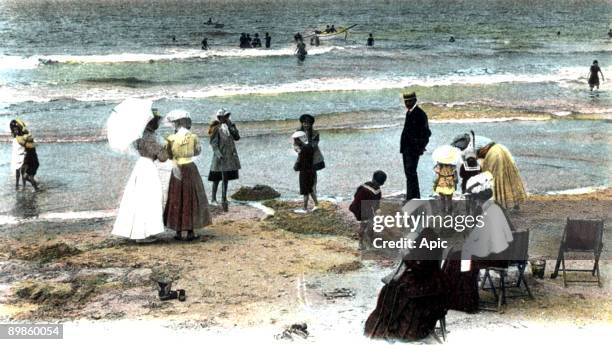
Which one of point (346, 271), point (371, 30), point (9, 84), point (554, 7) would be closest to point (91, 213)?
point (346, 271)

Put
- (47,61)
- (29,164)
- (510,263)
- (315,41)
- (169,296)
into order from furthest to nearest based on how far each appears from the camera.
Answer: (315,41) → (47,61) → (29,164) → (169,296) → (510,263)

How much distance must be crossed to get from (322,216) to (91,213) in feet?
12.0

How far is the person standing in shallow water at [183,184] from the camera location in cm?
1025

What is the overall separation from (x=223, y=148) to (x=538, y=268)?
17.5 ft

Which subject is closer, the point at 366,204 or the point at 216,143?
the point at 366,204

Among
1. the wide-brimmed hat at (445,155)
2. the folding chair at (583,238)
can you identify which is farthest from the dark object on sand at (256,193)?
the folding chair at (583,238)

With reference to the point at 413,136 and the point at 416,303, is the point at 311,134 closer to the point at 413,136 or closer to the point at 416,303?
the point at 413,136

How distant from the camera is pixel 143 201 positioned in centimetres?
1023

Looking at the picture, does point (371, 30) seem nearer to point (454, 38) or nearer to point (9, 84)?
point (454, 38)

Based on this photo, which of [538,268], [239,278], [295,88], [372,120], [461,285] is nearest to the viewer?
[461,285]

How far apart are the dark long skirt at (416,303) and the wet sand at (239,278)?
41 centimetres

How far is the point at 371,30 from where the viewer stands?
66.9 m

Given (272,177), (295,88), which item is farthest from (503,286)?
(295,88)

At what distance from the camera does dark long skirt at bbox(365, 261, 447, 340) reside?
684 cm
